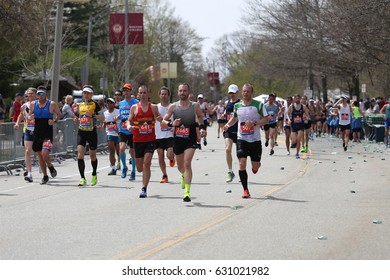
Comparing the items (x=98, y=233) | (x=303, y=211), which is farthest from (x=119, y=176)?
(x=98, y=233)

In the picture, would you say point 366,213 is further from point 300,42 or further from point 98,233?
point 300,42

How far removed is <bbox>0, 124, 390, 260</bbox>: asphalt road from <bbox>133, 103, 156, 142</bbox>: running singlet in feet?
3.24

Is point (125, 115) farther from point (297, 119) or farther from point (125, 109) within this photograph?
point (297, 119)

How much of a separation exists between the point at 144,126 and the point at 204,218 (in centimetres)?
370

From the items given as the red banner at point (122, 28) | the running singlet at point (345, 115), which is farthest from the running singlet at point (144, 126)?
the red banner at point (122, 28)

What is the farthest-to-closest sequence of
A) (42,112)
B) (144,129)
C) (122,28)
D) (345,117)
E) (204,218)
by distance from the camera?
(122,28) < (345,117) < (42,112) < (144,129) < (204,218)

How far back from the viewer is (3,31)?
33062 millimetres

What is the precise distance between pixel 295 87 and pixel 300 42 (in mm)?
38828

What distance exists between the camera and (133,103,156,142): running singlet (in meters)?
16.5

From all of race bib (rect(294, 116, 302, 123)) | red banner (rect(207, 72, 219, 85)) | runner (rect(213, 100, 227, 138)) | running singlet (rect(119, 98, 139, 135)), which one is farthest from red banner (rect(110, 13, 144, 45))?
red banner (rect(207, 72, 219, 85))

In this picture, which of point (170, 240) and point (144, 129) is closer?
point (170, 240)

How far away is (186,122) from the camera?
51.4ft

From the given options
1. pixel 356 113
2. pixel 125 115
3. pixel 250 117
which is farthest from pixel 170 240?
pixel 356 113
